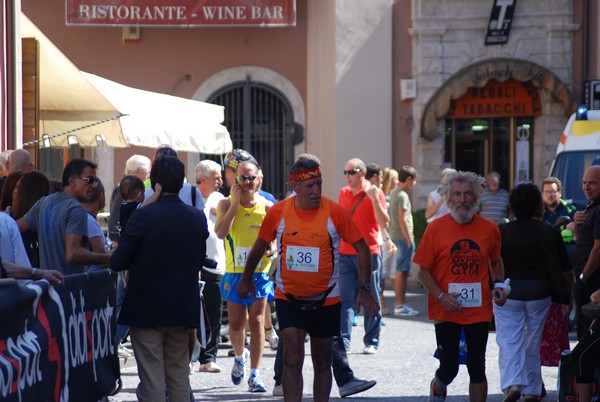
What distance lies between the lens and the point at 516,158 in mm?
22188

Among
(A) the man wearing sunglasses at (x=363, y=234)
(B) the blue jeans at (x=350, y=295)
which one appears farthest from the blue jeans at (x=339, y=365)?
(A) the man wearing sunglasses at (x=363, y=234)

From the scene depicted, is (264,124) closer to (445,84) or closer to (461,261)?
(445,84)

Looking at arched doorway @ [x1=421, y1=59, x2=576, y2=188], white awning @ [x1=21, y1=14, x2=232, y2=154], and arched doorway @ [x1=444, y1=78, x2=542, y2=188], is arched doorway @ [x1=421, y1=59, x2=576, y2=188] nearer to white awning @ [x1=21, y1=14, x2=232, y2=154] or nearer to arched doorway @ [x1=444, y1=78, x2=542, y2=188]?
arched doorway @ [x1=444, y1=78, x2=542, y2=188]

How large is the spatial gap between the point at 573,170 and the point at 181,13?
9201 mm

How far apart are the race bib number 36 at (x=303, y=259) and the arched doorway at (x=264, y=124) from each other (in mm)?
14822

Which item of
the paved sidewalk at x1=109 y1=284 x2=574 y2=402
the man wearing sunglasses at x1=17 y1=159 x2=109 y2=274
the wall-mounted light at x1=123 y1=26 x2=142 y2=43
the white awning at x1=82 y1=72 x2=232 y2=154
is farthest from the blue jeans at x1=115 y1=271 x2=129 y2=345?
the wall-mounted light at x1=123 y1=26 x2=142 y2=43

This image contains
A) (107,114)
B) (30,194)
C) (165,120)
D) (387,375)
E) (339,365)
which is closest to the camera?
(30,194)

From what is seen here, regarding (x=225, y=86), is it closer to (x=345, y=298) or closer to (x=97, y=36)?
(x=97, y=36)

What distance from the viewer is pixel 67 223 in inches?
321

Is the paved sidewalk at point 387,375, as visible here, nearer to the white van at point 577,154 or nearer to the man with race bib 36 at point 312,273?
the man with race bib 36 at point 312,273

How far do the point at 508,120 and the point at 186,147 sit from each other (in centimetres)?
908

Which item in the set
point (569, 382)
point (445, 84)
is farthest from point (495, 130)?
point (569, 382)

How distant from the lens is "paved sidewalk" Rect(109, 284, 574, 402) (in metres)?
9.95

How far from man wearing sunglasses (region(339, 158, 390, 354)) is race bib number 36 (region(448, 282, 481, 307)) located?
3610mm
